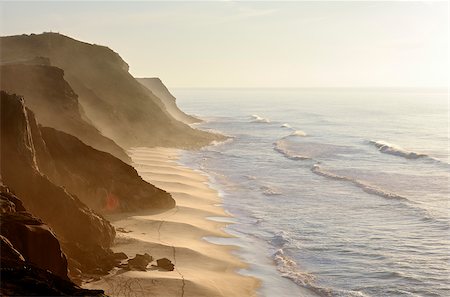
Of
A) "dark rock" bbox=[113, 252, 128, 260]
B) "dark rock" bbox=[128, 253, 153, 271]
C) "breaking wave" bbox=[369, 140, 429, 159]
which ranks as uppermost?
"breaking wave" bbox=[369, 140, 429, 159]

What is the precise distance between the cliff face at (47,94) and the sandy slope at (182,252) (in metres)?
9.14

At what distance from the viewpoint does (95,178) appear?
30.3 meters

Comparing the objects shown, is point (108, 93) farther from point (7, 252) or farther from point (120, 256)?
point (7, 252)

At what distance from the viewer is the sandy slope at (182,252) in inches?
799

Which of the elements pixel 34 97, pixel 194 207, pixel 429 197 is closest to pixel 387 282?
pixel 194 207

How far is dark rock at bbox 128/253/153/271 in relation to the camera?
21780 millimetres

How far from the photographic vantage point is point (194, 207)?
36344 millimetres

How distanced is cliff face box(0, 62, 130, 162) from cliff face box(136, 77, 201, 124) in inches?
3179

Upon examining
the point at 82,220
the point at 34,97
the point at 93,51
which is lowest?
the point at 82,220

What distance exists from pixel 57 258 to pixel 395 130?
104 m

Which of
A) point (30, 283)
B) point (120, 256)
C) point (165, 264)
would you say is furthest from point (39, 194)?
point (30, 283)

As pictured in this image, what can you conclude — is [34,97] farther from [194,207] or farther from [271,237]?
[271,237]

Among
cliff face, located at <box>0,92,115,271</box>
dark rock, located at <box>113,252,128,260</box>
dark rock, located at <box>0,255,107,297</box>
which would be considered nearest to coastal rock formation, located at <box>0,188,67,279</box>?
dark rock, located at <box>0,255,107,297</box>

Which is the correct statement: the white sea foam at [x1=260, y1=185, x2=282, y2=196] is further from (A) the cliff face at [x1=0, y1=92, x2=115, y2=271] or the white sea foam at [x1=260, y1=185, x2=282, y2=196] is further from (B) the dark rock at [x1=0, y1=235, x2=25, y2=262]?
(B) the dark rock at [x1=0, y1=235, x2=25, y2=262]
